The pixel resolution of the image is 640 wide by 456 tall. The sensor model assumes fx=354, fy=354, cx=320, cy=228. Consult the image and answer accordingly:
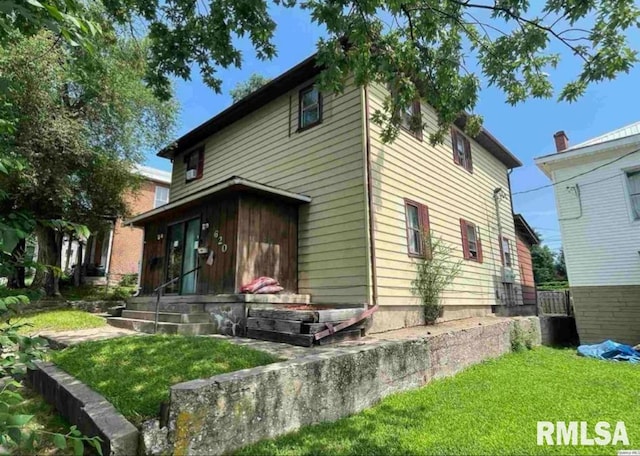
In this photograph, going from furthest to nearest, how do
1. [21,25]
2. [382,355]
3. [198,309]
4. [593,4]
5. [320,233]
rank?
[320,233] < [198,309] < [382,355] < [593,4] < [21,25]

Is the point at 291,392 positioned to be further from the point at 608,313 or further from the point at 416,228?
the point at 608,313

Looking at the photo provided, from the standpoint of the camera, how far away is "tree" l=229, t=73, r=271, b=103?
23422 millimetres

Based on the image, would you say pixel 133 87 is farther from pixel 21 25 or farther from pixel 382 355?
pixel 382 355

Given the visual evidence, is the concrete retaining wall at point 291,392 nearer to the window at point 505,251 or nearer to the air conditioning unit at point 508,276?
the air conditioning unit at point 508,276

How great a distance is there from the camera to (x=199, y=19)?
5234 mm

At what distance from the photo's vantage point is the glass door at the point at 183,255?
8.71 meters

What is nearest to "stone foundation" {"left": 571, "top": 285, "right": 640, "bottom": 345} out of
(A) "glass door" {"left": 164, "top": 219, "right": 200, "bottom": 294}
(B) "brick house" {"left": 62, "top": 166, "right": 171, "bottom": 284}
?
(A) "glass door" {"left": 164, "top": 219, "right": 200, "bottom": 294}

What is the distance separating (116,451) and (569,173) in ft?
46.1

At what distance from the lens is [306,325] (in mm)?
5359

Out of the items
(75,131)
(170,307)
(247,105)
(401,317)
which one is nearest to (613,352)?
(401,317)

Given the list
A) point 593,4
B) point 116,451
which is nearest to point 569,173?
point 593,4

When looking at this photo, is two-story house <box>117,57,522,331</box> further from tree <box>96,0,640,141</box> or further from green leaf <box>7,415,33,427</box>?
green leaf <box>7,415,33,427</box>

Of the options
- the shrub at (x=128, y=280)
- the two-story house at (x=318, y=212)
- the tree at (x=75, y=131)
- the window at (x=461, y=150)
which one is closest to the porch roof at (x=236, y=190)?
the two-story house at (x=318, y=212)

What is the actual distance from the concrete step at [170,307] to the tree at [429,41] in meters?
4.24
